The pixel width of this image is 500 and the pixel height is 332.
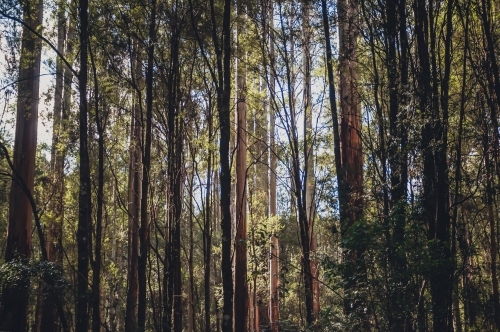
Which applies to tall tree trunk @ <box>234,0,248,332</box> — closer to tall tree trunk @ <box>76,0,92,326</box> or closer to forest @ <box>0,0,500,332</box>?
forest @ <box>0,0,500,332</box>

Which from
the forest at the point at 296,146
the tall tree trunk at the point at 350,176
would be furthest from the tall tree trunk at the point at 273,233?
the tall tree trunk at the point at 350,176

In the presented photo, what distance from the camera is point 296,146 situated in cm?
1120

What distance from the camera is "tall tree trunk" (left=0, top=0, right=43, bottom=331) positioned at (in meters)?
11.8

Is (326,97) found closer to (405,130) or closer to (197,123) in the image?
(197,123)

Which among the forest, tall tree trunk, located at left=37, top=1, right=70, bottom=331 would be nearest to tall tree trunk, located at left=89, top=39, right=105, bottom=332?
the forest

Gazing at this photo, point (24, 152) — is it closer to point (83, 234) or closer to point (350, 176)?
point (83, 234)

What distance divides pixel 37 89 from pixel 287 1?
7.45 m

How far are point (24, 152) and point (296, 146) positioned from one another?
7536 mm

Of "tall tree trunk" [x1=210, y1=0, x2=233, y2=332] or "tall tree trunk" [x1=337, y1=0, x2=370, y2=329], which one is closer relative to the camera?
"tall tree trunk" [x1=337, y1=0, x2=370, y2=329]

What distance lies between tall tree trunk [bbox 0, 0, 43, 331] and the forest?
0.05 m

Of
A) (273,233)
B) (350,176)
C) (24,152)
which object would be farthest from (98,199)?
(350,176)

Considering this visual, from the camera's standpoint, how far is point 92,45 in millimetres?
11750

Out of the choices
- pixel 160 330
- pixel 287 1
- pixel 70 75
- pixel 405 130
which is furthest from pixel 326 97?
pixel 70 75

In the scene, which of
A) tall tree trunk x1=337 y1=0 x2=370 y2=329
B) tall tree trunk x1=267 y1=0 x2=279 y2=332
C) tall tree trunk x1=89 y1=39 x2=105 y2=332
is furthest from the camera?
tall tree trunk x1=267 y1=0 x2=279 y2=332
